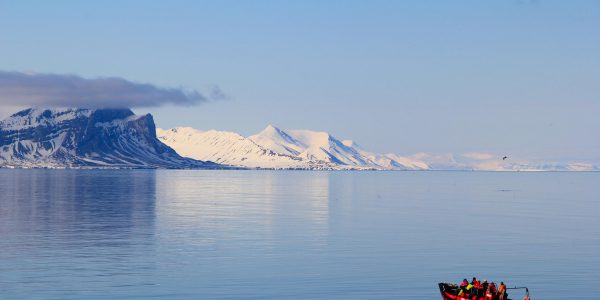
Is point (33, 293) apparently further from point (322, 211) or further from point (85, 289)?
point (322, 211)

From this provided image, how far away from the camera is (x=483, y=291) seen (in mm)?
61062

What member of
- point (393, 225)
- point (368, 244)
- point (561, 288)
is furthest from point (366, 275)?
point (393, 225)

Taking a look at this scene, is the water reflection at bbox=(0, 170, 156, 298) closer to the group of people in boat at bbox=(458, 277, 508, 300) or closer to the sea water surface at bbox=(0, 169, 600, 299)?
the sea water surface at bbox=(0, 169, 600, 299)

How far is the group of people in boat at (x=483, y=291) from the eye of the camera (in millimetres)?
60031

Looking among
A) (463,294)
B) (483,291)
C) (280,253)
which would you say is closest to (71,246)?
(280,253)

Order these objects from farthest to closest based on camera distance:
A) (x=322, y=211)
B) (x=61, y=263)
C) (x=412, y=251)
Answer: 1. (x=322, y=211)
2. (x=412, y=251)
3. (x=61, y=263)

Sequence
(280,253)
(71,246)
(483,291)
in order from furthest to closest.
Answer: (71,246) → (280,253) → (483,291)

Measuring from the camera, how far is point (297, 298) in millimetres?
64375

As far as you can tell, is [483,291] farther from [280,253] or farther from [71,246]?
[71,246]

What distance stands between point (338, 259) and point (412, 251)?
12.1 m

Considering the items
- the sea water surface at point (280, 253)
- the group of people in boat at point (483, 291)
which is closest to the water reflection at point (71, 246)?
the sea water surface at point (280, 253)

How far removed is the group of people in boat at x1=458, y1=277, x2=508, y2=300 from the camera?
60031mm

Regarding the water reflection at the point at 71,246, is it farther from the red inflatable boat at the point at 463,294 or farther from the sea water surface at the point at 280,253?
the red inflatable boat at the point at 463,294

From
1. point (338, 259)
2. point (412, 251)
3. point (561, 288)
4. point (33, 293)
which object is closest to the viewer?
point (33, 293)
